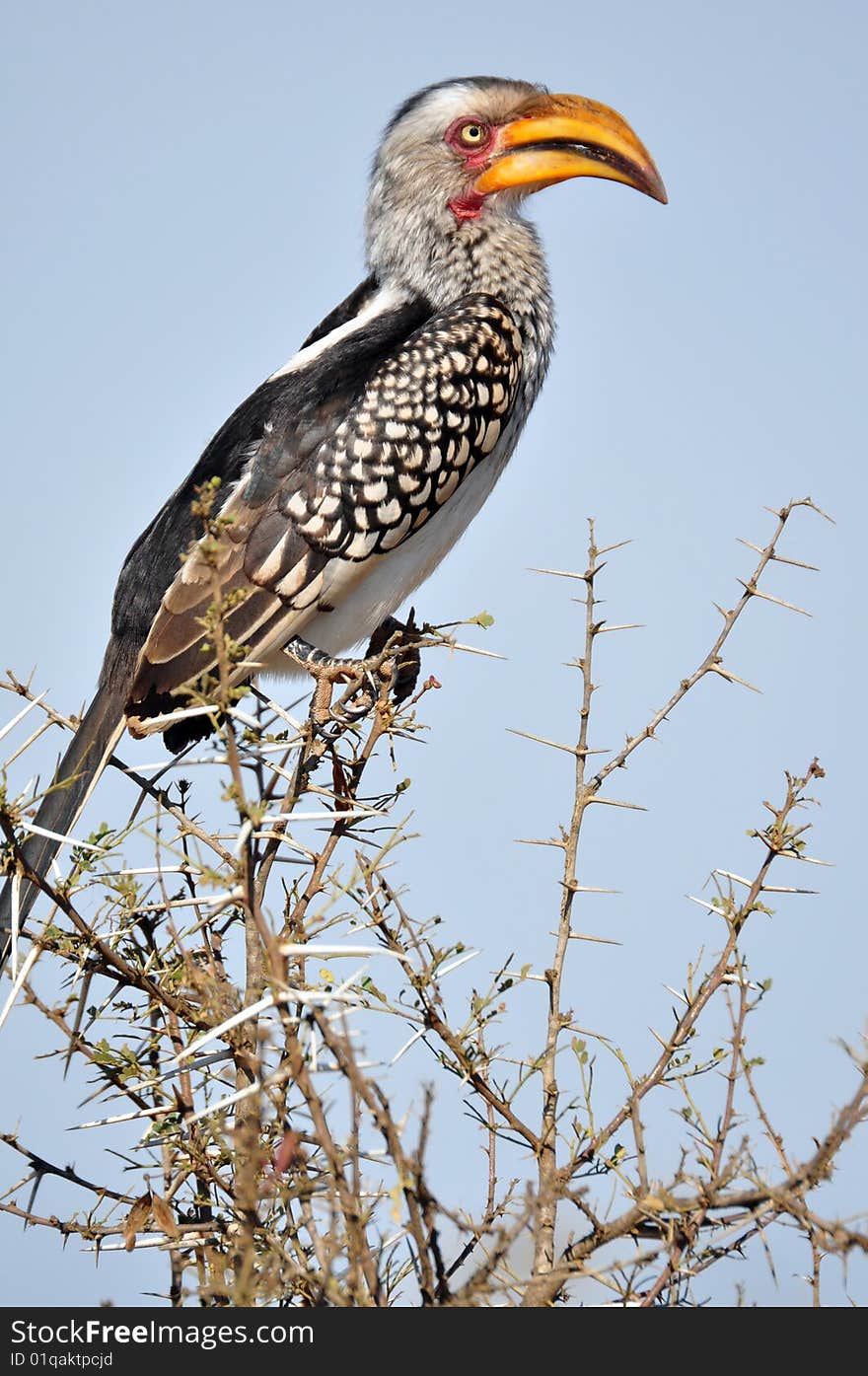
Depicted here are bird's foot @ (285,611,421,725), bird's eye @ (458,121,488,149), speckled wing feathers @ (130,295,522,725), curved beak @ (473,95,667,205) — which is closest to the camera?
bird's foot @ (285,611,421,725)

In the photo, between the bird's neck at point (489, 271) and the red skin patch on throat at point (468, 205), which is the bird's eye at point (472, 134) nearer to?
the red skin patch on throat at point (468, 205)

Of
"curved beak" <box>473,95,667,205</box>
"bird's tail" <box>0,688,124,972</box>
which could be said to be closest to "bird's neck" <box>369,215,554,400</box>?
"curved beak" <box>473,95,667,205</box>

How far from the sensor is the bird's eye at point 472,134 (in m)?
6.14

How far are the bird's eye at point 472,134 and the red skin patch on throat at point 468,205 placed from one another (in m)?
0.25

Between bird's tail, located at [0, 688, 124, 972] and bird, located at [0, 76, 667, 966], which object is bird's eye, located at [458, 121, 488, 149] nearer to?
bird, located at [0, 76, 667, 966]

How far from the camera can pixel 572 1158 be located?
120 inches

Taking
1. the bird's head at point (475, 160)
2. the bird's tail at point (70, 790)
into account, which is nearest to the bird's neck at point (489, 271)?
the bird's head at point (475, 160)

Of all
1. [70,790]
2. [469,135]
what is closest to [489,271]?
[469,135]

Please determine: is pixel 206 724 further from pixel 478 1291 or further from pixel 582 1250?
pixel 478 1291

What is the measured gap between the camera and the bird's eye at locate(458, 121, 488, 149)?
20.1 ft

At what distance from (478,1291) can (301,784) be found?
1700mm

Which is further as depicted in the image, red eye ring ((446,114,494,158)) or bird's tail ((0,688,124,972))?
red eye ring ((446,114,494,158))

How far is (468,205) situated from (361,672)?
2687mm
